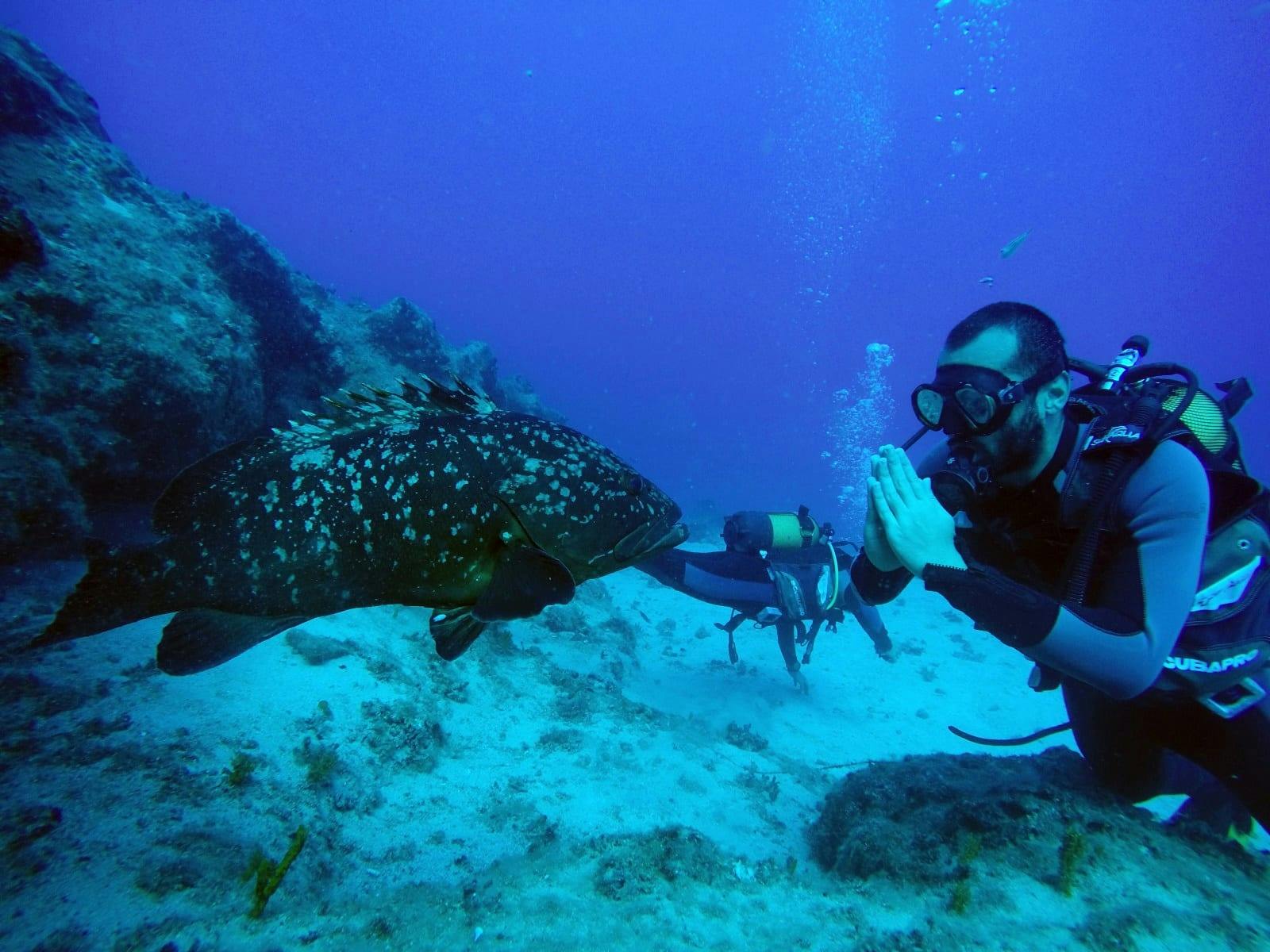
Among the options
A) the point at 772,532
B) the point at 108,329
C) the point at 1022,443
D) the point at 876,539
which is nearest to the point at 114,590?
the point at 876,539

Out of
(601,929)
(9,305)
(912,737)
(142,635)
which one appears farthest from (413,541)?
(912,737)

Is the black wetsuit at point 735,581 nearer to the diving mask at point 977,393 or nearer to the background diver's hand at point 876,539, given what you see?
the background diver's hand at point 876,539

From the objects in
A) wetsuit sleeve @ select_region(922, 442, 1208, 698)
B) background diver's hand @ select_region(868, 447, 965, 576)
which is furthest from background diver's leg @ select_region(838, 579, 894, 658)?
background diver's hand @ select_region(868, 447, 965, 576)

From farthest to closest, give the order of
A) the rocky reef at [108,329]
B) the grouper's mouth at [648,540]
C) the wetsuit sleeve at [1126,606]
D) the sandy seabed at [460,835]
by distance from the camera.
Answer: the rocky reef at [108,329], the grouper's mouth at [648,540], the wetsuit sleeve at [1126,606], the sandy seabed at [460,835]

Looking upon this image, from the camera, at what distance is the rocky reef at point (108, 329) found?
540 cm

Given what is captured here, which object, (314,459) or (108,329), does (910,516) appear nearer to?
(314,459)

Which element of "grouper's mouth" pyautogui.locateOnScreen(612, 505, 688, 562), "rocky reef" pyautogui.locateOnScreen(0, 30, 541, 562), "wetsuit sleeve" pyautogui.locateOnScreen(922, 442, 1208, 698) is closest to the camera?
"wetsuit sleeve" pyautogui.locateOnScreen(922, 442, 1208, 698)

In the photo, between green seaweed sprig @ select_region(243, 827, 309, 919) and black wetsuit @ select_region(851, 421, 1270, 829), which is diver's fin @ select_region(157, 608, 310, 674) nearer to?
green seaweed sprig @ select_region(243, 827, 309, 919)

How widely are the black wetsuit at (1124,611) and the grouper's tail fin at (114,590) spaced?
3.98 meters

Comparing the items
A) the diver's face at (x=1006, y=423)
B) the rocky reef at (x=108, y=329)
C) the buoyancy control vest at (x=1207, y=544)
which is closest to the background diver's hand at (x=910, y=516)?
the diver's face at (x=1006, y=423)

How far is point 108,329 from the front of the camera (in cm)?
617

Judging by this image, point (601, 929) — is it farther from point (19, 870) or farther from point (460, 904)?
point (19, 870)

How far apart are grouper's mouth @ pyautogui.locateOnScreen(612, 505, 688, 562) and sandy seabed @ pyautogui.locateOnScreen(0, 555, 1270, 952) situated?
1946 mm

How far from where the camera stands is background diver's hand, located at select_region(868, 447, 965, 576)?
9.57 feet
